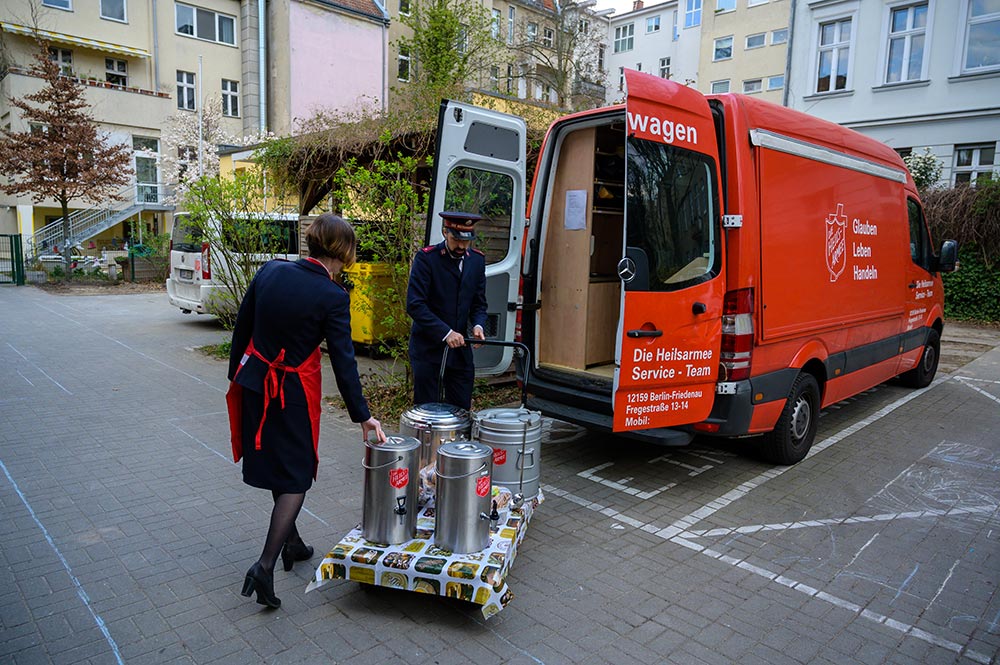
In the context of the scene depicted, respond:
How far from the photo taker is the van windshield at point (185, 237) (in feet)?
32.1

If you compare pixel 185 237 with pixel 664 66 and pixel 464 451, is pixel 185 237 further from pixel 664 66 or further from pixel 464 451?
pixel 664 66

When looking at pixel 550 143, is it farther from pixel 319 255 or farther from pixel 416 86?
pixel 416 86

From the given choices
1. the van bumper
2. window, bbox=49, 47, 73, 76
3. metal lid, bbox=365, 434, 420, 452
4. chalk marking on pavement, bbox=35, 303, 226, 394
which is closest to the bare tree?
window, bbox=49, 47, 73, 76

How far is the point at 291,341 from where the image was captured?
311 centimetres

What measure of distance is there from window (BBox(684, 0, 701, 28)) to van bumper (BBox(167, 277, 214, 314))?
121 feet

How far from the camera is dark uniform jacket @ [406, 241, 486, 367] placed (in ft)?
15.5

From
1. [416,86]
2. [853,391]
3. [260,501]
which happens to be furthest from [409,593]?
[416,86]

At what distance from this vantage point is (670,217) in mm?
4598

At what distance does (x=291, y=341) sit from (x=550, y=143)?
10.3 ft

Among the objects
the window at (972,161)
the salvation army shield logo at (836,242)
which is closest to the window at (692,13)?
the window at (972,161)

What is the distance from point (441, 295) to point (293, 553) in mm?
2005

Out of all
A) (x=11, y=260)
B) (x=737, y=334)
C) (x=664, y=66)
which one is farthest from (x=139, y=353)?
(x=664, y=66)

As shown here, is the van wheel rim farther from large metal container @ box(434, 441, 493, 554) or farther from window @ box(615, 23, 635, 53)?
window @ box(615, 23, 635, 53)

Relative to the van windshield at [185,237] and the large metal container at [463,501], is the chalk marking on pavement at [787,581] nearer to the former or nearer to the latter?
the large metal container at [463,501]
